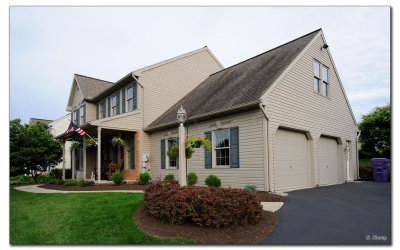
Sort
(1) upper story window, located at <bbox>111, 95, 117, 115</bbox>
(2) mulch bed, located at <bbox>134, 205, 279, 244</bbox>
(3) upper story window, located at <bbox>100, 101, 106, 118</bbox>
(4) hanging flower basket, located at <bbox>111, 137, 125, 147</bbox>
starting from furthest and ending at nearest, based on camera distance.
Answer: (3) upper story window, located at <bbox>100, 101, 106, 118</bbox> < (1) upper story window, located at <bbox>111, 95, 117, 115</bbox> < (4) hanging flower basket, located at <bbox>111, 137, 125, 147</bbox> < (2) mulch bed, located at <bbox>134, 205, 279, 244</bbox>

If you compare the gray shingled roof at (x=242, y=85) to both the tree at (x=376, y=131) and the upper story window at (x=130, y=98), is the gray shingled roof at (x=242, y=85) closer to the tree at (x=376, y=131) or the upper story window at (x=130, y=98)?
the upper story window at (x=130, y=98)

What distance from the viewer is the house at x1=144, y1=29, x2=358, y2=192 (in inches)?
377

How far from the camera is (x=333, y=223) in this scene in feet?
17.9

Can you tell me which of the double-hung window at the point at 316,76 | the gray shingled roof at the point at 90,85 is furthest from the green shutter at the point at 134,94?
the double-hung window at the point at 316,76

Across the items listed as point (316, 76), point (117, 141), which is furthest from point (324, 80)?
point (117, 141)

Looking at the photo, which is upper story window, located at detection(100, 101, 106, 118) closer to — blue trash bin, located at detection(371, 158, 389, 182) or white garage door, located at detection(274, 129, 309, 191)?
white garage door, located at detection(274, 129, 309, 191)

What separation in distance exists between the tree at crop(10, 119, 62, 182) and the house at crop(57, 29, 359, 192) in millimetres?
2659

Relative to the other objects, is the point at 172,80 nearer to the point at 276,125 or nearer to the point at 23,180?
the point at 276,125

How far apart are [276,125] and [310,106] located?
119 inches

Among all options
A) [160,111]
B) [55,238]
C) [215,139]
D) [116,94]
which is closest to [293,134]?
[215,139]

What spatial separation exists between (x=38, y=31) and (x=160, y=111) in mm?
8687

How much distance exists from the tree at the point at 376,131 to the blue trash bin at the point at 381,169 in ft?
7.71

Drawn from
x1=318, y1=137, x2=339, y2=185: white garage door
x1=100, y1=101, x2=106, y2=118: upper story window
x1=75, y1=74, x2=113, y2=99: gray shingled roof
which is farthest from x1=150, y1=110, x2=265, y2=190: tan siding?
x1=75, y1=74, x2=113, y2=99: gray shingled roof
